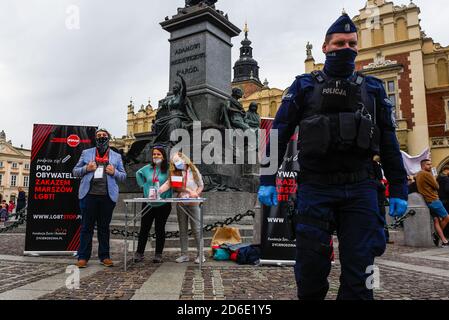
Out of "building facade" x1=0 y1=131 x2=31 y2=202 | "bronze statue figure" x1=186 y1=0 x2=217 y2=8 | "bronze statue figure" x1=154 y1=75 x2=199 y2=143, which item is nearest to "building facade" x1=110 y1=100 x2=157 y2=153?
"building facade" x1=0 y1=131 x2=31 y2=202

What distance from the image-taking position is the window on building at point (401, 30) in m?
29.4

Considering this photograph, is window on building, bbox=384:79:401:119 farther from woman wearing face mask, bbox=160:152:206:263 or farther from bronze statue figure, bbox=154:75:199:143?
woman wearing face mask, bbox=160:152:206:263

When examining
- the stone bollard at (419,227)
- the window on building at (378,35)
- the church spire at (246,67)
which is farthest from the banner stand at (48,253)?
the church spire at (246,67)

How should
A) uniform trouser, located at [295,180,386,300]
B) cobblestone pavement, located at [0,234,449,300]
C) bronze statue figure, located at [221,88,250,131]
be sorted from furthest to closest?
bronze statue figure, located at [221,88,250,131], cobblestone pavement, located at [0,234,449,300], uniform trouser, located at [295,180,386,300]

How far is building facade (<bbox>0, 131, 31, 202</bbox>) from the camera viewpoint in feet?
232

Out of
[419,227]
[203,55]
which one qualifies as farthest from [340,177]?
[203,55]

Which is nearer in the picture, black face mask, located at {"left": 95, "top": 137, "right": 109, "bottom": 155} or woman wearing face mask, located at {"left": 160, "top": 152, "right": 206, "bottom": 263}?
woman wearing face mask, located at {"left": 160, "top": 152, "right": 206, "bottom": 263}

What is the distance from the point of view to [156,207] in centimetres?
557

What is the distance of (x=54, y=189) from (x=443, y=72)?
3088 cm

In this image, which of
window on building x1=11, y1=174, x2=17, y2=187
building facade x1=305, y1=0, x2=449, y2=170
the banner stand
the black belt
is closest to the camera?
the black belt

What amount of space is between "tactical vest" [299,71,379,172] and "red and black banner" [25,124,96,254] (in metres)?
5.03

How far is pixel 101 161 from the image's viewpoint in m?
5.59
